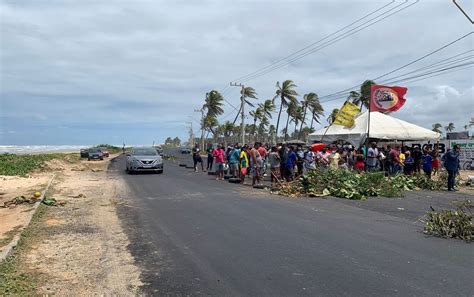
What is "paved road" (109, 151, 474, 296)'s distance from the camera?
17.1 ft

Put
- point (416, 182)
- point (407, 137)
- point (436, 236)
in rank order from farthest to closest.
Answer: point (407, 137) < point (416, 182) < point (436, 236)

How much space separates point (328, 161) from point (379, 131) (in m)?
7.77

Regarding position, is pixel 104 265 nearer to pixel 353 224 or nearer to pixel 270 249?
pixel 270 249

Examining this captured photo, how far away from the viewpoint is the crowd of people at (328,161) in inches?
661

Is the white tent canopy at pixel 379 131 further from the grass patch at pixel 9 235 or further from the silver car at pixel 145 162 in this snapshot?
the grass patch at pixel 9 235

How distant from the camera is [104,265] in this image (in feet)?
20.5

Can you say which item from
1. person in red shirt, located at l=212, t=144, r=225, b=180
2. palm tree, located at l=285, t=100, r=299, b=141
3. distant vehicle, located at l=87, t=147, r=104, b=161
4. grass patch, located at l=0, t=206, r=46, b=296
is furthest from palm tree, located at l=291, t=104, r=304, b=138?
grass patch, located at l=0, t=206, r=46, b=296

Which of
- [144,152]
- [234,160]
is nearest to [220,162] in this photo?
[234,160]

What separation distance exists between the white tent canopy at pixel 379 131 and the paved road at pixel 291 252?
1247 centimetres

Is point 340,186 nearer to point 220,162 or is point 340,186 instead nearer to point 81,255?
point 220,162

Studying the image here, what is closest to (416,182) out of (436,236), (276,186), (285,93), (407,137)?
(276,186)

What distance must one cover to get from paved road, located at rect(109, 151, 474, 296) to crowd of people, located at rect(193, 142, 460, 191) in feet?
16.4

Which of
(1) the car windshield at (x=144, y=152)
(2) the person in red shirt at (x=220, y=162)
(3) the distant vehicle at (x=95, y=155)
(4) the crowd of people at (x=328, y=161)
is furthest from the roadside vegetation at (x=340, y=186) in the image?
(3) the distant vehicle at (x=95, y=155)

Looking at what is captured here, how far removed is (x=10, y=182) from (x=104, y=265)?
17037 millimetres
